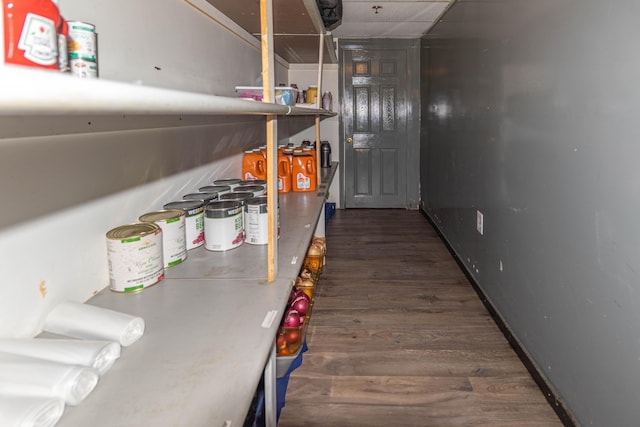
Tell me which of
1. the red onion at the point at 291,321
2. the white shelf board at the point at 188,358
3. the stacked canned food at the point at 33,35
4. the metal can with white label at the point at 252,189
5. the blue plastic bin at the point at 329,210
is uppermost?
the stacked canned food at the point at 33,35

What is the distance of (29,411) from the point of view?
0.65 meters

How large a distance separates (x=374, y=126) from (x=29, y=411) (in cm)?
512

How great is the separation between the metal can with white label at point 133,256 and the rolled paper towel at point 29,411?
486 millimetres

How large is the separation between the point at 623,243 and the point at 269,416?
45.3 inches

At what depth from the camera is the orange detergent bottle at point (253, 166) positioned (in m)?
2.54

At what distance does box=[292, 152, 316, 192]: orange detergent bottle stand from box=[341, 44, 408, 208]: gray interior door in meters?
2.83

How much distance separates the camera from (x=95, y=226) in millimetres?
1179

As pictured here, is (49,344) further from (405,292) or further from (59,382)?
(405,292)

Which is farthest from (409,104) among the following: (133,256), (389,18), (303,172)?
(133,256)

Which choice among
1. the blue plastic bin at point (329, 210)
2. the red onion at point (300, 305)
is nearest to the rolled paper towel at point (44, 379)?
the red onion at point (300, 305)

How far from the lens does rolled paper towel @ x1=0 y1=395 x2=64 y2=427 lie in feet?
2.06

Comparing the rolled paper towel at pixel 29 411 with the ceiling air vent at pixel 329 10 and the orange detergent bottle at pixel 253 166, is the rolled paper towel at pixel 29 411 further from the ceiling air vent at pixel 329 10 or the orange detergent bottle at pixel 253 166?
the ceiling air vent at pixel 329 10

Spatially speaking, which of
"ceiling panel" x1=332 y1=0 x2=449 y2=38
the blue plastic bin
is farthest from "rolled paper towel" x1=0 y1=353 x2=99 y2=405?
the blue plastic bin

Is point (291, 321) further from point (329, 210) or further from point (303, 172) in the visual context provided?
point (329, 210)
